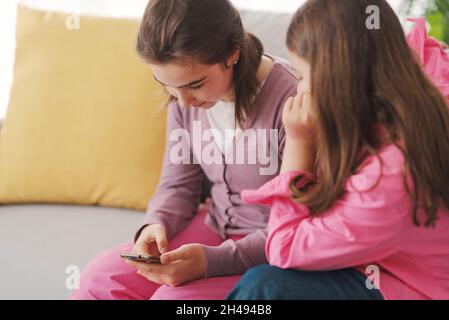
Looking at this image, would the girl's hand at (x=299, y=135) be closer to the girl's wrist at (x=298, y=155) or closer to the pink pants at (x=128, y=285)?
the girl's wrist at (x=298, y=155)

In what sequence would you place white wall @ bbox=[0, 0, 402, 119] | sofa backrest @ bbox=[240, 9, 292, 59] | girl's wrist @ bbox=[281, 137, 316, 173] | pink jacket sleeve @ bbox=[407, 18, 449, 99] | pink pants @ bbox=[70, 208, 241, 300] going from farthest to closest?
white wall @ bbox=[0, 0, 402, 119], sofa backrest @ bbox=[240, 9, 292, 59], pink jacket sleeve @ bbox=[407, 18, 449, 99], pink pants @ bbox=[70, 208, 241, 300], girl's wrist @ bbox=[281, 137, 316, 173]

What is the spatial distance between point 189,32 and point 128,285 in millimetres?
520

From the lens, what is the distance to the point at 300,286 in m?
1.06

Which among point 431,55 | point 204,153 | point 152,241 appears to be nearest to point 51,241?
point 152,241

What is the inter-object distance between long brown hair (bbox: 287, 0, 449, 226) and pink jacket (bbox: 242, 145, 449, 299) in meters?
0.03

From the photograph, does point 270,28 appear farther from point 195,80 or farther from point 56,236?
point 56,236

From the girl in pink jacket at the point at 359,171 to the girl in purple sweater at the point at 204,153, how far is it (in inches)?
7.6

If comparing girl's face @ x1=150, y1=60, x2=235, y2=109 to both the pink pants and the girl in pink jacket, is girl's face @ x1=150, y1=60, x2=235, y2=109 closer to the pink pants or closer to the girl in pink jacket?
the girl in pink jacket

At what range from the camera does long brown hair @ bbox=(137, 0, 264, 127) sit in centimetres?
121

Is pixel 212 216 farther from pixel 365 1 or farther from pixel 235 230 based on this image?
pixel 365 1

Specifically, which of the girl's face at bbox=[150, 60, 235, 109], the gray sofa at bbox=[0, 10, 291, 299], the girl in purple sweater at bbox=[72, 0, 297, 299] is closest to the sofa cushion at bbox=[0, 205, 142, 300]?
the gray sofa at bbox=[0, 10, 291, 299]

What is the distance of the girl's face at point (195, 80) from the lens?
124cm

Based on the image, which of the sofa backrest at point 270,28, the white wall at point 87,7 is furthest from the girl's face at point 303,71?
the white wall at point 87,7

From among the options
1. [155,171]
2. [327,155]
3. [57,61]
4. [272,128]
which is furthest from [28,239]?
[327,155]
